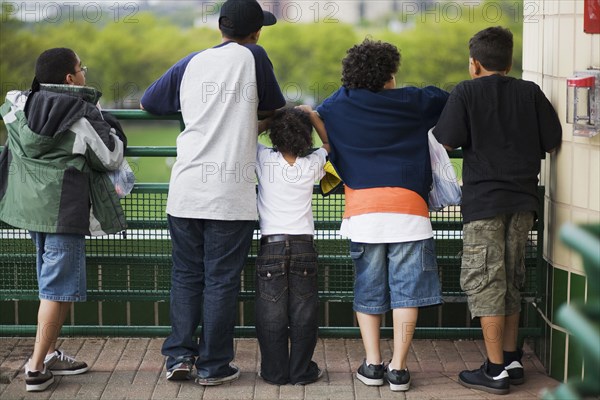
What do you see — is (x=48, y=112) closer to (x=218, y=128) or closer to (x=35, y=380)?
(x=218, y=128)

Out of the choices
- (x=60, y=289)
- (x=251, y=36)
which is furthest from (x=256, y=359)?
(x=251, y=36)

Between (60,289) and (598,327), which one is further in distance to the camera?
(60,289)

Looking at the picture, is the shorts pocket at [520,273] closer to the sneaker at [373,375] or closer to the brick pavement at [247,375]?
the brick pavement at [247,375]

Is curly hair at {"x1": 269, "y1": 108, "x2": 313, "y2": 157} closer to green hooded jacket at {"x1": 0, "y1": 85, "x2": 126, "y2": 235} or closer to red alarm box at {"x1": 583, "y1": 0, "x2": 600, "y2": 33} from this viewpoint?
green hooded jacket at {"x1": 0, "y1": 85, "x2": 126, "y2": 235}

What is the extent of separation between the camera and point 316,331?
14.7ft

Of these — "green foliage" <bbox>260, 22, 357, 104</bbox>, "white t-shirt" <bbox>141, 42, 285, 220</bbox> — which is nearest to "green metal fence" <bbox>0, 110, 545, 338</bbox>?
"white t-shirt" <bbox>141, 42, 285, 220</bbox>

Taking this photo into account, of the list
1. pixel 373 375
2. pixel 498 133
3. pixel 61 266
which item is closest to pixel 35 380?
pixel 61 266

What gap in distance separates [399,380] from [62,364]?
1546 millimetres

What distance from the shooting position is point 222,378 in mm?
4523

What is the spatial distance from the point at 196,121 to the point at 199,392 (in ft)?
3.90

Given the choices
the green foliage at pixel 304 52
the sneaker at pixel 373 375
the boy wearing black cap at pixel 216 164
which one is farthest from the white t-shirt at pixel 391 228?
the green foliage at pixel 304 52

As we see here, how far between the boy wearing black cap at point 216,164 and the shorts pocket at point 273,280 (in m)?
0.11

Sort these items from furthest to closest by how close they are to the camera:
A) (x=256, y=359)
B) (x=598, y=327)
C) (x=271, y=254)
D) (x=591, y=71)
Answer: (x=256, y=359), (x=271, y=254), (x=591, y=71), (x=598, y=327)

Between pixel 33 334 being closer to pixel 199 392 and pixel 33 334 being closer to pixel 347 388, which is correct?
pixel 199 392
